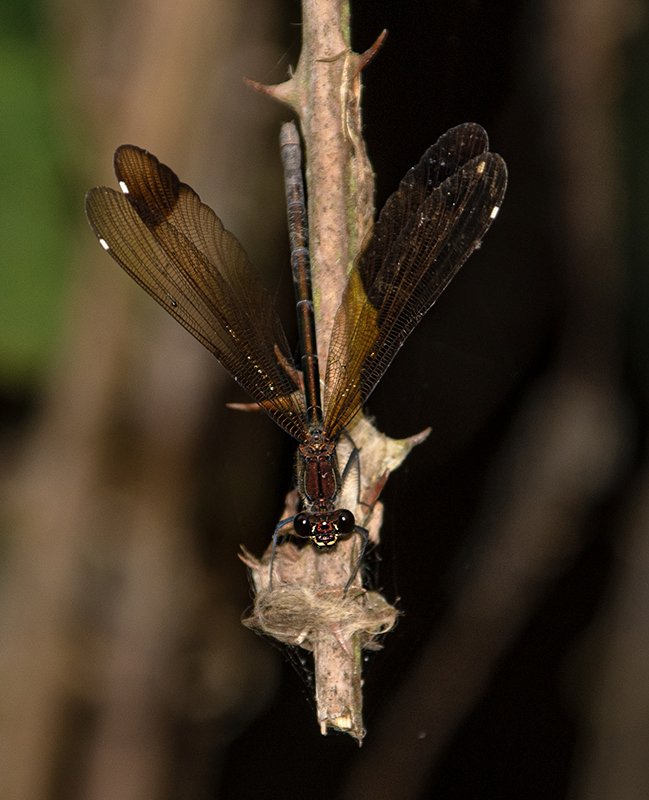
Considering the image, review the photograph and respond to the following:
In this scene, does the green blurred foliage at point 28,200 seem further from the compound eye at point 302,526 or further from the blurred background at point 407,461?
the compound eye at point 302,526

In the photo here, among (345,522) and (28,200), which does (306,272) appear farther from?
(28,200)

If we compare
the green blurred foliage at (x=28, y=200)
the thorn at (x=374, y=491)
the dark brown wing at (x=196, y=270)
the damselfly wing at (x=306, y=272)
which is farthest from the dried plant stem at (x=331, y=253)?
the green blurred foliage at (x=28, y=200)

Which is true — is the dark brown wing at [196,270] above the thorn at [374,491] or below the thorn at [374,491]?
above

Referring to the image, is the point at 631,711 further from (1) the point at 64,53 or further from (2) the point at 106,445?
(1) the point at 64,53

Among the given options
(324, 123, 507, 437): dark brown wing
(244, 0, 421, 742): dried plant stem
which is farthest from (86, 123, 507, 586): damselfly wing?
(244, 0, 421, 742): dried plant stem

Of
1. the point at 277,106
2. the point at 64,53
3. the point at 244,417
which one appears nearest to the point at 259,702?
the point at 244,417

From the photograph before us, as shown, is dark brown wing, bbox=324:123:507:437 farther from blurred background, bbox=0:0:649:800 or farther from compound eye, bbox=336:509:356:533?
blurred background, bbox=0:0:649:800

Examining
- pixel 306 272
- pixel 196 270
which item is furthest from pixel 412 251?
pixel 196 270
